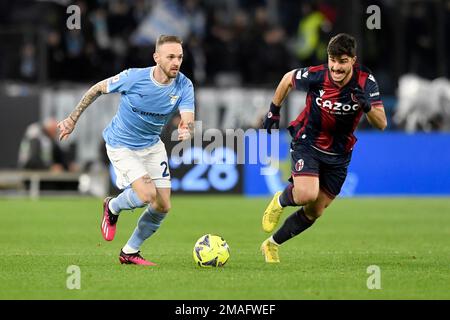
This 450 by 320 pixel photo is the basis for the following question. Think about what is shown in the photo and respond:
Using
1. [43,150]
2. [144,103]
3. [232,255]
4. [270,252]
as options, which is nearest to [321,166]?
[270,252]

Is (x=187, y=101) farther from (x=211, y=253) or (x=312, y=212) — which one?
(x=312, y=212)

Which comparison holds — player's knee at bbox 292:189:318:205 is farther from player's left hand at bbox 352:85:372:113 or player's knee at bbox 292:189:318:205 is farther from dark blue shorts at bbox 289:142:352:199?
player's left hand at bbox 352:85:372:113

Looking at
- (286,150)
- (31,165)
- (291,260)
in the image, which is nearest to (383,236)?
(291,260)

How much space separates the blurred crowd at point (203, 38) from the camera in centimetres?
2378

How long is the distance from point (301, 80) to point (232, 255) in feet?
7.50

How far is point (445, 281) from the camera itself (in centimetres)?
977

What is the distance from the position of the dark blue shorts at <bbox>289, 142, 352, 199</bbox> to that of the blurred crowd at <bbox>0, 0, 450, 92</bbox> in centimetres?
1274

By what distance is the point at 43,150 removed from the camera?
2286cm

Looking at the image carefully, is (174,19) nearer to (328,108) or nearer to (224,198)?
(224,198)

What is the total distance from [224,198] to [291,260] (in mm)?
10800

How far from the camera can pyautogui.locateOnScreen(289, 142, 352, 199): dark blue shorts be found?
10953mm

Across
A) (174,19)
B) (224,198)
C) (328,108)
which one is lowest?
(224,198)

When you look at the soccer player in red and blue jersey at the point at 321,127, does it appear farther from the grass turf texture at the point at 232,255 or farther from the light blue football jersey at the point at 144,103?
the light blue football jersey at the point at 144,103

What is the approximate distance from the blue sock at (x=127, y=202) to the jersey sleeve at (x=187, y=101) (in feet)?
3.14
